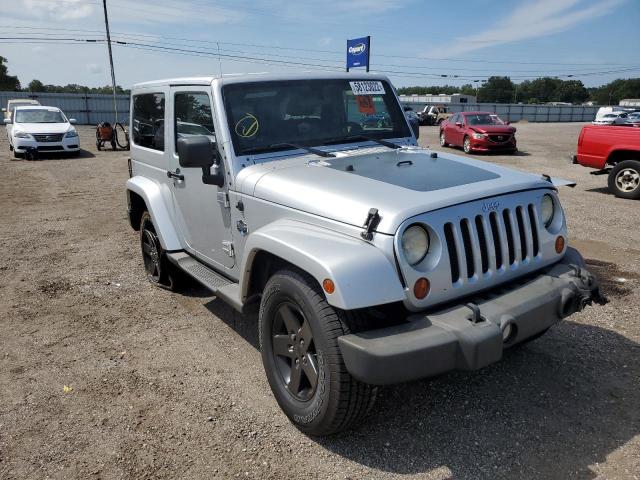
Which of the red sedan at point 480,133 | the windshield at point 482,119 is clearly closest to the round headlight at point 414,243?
the red sedan at point 480,133

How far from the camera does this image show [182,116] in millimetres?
4336

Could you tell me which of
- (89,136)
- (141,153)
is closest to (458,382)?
(141,153)

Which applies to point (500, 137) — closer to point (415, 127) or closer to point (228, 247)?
point (415, 127)

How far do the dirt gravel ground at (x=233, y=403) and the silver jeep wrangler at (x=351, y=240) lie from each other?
37cm

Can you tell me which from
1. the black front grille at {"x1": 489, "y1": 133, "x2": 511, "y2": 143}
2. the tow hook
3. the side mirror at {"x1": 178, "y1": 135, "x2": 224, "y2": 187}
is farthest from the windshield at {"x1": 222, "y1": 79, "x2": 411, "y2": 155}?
the black front grille at {"x1": 489, "y1": 133, "x2": 511, "y2": 143}

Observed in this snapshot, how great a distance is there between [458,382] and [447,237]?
1.33 meters

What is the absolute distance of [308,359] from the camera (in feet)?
9.50

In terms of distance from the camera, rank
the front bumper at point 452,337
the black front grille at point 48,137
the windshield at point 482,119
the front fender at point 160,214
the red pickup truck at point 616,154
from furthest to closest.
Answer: the windshield at point 482,119 < the black front grille at point 48,137 < the red pickup truck at point 616,154 < the front fender at point 160,214 < the front bumper at point 452,337

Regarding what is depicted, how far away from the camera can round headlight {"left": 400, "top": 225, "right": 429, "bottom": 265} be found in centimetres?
265

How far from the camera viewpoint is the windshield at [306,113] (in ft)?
12.3

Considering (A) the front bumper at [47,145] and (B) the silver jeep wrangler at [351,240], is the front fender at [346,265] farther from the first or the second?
(A) the front bumper at [47,145]

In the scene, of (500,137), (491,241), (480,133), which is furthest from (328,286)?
(500,137)

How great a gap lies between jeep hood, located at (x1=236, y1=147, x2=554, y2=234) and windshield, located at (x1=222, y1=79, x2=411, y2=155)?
222 millimetres

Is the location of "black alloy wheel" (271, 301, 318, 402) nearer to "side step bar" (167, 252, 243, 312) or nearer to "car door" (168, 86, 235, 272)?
"side step bar" (167, 252, 243, 312)
